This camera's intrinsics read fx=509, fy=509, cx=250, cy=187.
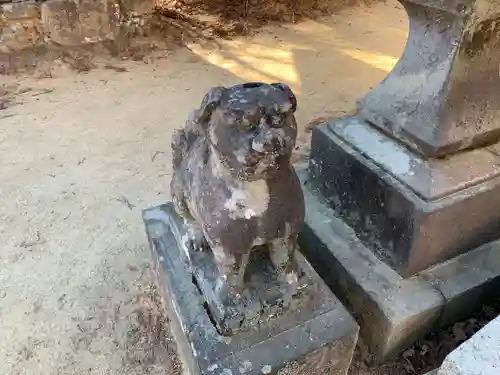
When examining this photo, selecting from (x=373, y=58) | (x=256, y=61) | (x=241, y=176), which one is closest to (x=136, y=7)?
(x=256, y=61)

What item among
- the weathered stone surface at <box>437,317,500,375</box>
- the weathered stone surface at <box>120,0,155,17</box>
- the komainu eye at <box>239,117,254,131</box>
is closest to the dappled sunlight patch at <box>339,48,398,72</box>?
the weathered stone surface at <box>120,0,155,17</box>

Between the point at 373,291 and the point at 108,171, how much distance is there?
1.64 meters

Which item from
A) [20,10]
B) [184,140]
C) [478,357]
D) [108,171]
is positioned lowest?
[108,171]

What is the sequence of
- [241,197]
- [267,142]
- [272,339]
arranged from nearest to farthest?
[267,142]
[241,197]
[272,339]

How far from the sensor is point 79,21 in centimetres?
396

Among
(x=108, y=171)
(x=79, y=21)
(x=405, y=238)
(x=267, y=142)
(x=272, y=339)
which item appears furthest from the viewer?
(x=79, y=21)

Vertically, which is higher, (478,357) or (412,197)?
(412,197)

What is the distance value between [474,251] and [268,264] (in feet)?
2.65

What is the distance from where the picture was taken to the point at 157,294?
2.00 metres

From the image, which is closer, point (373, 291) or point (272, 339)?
point (272, 339)

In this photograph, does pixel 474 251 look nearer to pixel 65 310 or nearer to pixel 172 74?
pixel 65 310

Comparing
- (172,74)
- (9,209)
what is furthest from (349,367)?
(172,74)

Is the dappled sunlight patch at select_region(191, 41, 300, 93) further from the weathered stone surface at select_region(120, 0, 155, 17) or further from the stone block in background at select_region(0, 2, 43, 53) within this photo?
the stone block in background at select_region(0, 2, 43, 53)

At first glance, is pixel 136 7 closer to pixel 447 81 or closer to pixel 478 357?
pixel 447 81
